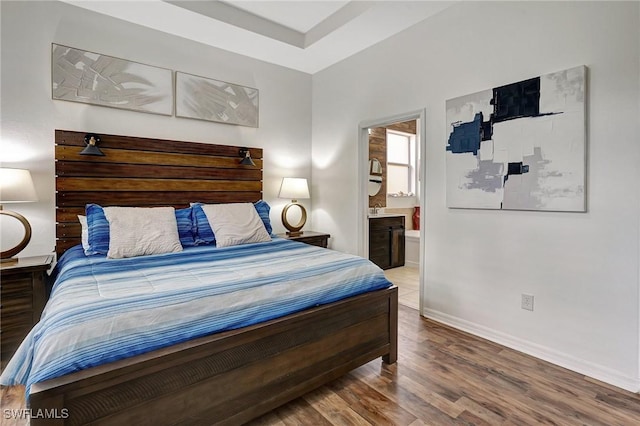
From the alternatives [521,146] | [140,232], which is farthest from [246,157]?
[521,146]

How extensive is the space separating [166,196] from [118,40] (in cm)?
154

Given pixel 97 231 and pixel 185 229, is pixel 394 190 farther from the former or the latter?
pixel 97 231

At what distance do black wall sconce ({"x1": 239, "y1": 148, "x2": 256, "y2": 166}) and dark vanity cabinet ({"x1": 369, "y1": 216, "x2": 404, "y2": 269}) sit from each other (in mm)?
1810

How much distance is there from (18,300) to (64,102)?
5.66 feet

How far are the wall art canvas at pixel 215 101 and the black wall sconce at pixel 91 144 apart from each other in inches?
31.8

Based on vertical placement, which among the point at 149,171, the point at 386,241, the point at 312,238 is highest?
the point at 149,171

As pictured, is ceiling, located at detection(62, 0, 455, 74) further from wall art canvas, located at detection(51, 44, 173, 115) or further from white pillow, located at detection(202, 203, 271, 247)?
white pillow, located at detection(202, 203, 271, 247)

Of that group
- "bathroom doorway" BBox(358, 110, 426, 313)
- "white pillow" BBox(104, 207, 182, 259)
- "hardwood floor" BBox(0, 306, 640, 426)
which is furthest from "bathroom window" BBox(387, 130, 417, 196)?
"white pillow" BBox(104, 207, 182, 259)

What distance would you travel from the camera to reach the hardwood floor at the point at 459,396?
5.79ft

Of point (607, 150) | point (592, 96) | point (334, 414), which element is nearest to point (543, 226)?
point (607, 150)

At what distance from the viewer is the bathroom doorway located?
3945 millimetres

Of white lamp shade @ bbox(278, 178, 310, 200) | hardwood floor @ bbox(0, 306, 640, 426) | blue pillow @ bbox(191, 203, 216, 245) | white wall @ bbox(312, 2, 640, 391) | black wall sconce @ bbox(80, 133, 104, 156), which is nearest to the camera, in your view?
hardwood floor @ bbox(0, 306, 640, 426)

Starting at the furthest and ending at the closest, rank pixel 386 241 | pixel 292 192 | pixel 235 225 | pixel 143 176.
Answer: pixel 386 241 < pixel 292 192 < pixel 143 176 < pixel 235 225

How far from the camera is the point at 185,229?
3039 mm
